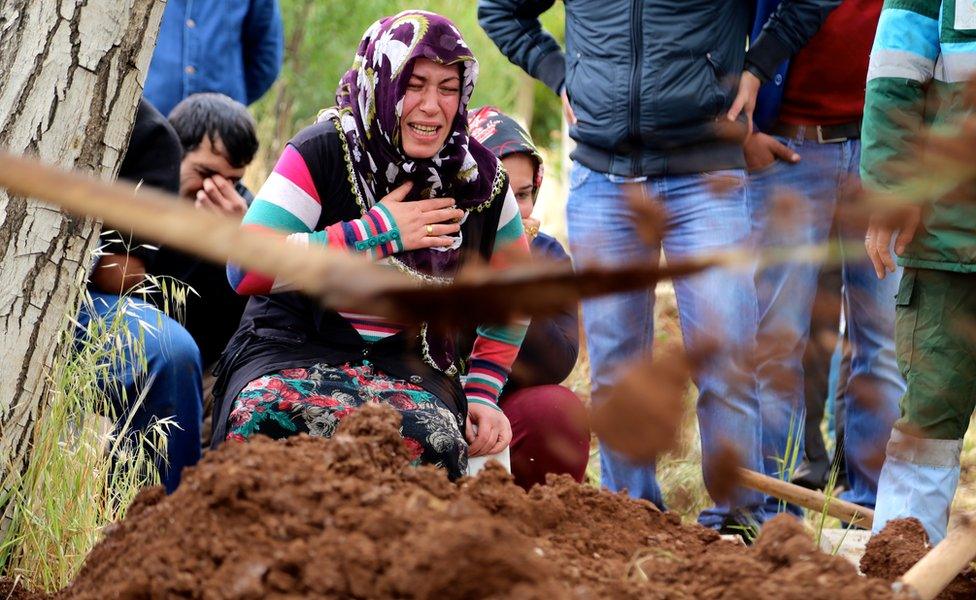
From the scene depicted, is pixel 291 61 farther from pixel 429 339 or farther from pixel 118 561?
pixel 118 561

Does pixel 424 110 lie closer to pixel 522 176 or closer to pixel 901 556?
pixel 522 176

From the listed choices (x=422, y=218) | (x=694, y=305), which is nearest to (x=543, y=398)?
(x=694, y=305)

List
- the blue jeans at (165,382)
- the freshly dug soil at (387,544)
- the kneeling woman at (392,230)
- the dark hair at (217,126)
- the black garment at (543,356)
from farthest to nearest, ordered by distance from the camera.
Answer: the dark hair at (217,126), the black garment at (543,356), the blue jeans at (165,382), the kneeling woman at (392,230), the freshly dug soil at (387,544)

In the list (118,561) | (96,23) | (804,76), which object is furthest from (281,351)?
(804,76)

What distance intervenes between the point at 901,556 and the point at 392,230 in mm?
1519

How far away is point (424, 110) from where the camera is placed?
3154 mm

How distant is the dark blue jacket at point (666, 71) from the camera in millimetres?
3662

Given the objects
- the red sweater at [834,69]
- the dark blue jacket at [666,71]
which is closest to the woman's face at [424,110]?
the dark blue jacket at [666,71]

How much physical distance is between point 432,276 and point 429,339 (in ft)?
0.59

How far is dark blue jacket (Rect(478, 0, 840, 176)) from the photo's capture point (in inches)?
144

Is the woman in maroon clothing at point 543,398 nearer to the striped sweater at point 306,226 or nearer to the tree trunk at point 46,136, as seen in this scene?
the striped sweater at point 306,226

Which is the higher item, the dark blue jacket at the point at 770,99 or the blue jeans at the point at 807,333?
the dark blue jacket at the point at 770,99

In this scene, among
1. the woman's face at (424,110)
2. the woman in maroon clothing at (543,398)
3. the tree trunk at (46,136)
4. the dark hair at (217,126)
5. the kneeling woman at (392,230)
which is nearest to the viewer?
the tree trunk at (46,136)

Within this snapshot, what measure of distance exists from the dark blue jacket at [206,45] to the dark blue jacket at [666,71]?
1905 mm
